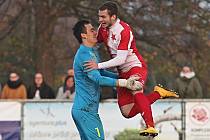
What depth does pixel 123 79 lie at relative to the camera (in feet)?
32.7

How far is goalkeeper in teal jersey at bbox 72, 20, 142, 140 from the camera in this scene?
978 cm

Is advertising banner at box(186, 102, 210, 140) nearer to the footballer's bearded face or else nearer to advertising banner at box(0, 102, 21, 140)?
advertising banner at box(0, 102, 21, 140)

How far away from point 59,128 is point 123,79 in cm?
529

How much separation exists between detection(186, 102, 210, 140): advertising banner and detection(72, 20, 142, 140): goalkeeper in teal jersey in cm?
538

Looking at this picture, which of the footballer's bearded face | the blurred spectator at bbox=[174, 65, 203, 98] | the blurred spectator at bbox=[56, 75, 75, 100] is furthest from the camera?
the blurred spectator at bbox=[174, 65, 203, 98]

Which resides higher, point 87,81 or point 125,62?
point 125,62

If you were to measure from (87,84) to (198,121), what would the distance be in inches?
227

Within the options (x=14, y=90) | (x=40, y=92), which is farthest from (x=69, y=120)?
(x=14, y=90)

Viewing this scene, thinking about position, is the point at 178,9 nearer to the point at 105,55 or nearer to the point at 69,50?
the point at 105,55

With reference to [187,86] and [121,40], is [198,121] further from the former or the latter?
[121,40]

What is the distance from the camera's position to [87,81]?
9.91 m

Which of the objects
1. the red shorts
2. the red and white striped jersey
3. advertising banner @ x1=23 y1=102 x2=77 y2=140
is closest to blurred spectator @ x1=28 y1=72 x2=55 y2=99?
advertising banner @ x1=23 y1=102 x2=77 y2=140

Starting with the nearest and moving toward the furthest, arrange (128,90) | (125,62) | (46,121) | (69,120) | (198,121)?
(125,62) → (128,90) → (46,121) → (69,120) → (198,121)

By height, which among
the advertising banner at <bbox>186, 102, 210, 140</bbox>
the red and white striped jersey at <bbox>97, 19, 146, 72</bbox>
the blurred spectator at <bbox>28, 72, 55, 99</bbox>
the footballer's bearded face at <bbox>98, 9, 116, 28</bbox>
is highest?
the footballer's bearded face at <bbox>98, 9, 116, 28</bbox>
